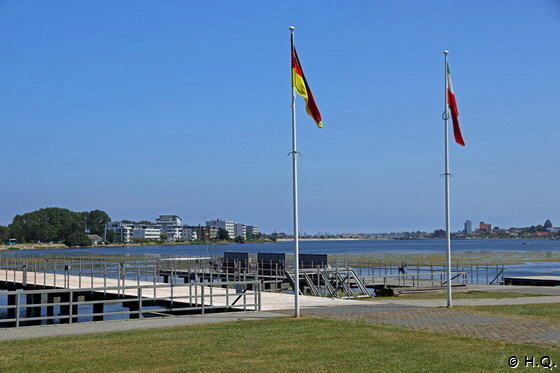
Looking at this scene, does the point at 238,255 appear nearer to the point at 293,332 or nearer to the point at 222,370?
the point at 293,332

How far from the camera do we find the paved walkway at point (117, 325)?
54.4 ft

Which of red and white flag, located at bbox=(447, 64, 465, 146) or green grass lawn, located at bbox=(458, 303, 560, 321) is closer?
green grass lawn, located at bbox=(458, 303, 560, 321)

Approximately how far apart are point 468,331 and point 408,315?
12.7 feet

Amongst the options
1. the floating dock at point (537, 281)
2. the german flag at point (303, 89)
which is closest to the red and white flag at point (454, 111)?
the german flag at point (303, 89)

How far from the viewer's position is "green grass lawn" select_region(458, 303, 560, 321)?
20.1 metres

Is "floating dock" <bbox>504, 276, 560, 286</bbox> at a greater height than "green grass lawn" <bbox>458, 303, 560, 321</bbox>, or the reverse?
"green grass lawn" <bbox>458, 303, 560, 321</bbox>

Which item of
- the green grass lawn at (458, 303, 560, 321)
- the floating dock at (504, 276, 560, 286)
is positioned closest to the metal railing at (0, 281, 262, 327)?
the green grass lawn at (458, 303, 560, 321)

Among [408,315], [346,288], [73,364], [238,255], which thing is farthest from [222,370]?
[238,255]

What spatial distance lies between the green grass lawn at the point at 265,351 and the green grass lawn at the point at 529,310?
5533 mm

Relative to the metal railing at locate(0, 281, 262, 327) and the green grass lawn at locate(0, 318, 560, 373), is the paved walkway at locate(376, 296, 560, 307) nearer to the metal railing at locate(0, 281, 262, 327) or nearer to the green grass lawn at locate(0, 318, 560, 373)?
the metal railing at locate(0, 281, 262, 327)

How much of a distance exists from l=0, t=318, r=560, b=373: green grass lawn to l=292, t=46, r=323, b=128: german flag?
6.44m

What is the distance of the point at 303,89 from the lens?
2059 centimetres

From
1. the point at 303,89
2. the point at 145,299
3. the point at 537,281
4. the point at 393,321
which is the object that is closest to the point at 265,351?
the point at 393,321

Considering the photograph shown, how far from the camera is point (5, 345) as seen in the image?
48.0ft
